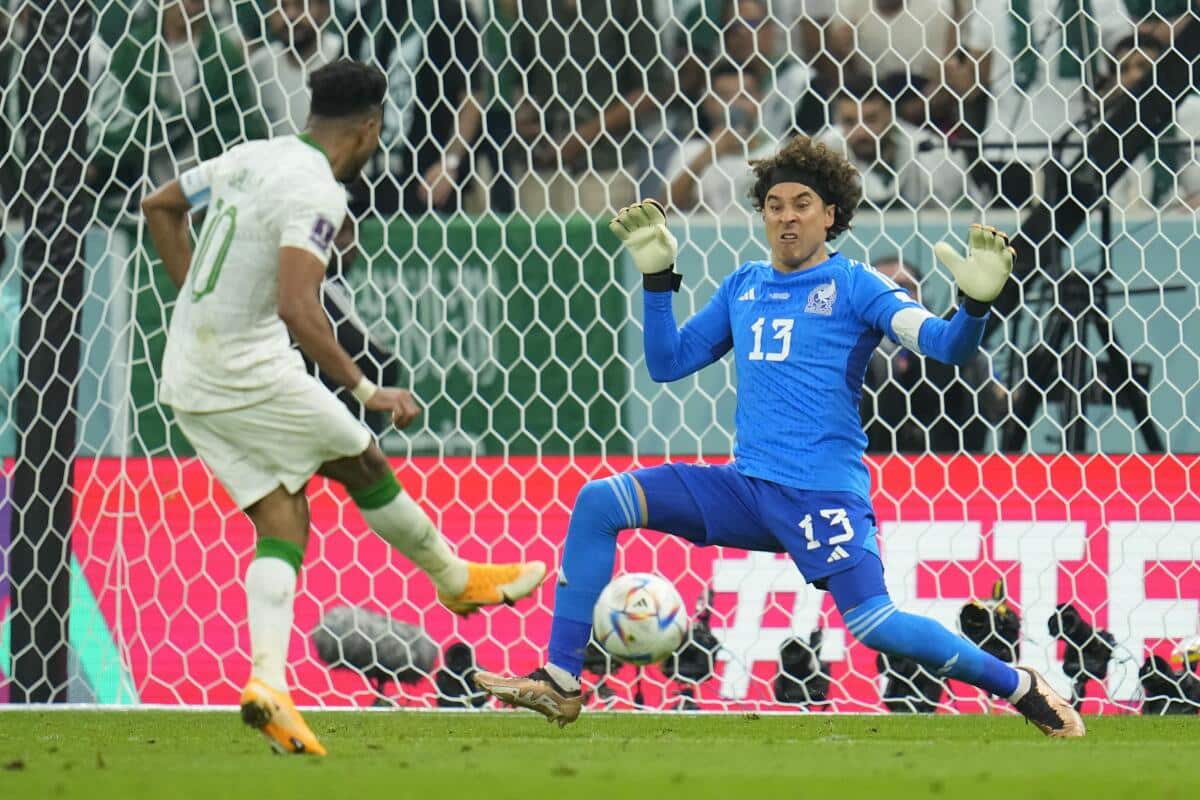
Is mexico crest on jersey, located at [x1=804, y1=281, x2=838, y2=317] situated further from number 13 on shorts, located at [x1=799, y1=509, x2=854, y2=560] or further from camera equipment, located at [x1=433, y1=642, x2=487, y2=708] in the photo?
camera equipment, located at [x1=433, y1=642, x2=487, y2=708]

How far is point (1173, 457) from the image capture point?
5.83m

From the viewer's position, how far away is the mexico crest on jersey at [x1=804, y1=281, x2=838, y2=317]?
4.67 metres

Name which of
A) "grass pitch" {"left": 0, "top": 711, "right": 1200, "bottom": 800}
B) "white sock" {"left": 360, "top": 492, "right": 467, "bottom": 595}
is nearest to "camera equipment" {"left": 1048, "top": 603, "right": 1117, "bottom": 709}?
"grass pitch" {"left": 0, "top": 711, "right": 1200, "bottom": 800}

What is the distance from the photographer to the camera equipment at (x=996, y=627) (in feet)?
18.6

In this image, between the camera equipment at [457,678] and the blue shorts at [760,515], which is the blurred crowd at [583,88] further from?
the blue shorts at [760,515]

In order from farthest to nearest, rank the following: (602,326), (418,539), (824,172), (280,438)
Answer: (602,326)
(824,172)
(418,539)
(280,438)

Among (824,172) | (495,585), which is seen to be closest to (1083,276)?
(824,172)

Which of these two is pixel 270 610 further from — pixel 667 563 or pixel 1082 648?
pixel 1082 648

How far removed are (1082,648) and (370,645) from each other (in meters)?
2.39

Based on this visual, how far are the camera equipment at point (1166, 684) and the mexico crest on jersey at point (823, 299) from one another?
6.27ft

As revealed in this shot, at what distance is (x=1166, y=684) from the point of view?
570cm

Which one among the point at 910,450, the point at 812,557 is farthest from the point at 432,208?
the point at 812,557

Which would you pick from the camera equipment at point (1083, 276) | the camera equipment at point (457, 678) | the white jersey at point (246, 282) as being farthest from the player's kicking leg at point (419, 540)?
the camera equipment at point (1083, 276)

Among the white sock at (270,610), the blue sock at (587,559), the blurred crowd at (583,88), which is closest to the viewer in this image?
the white sock at (270,610)
